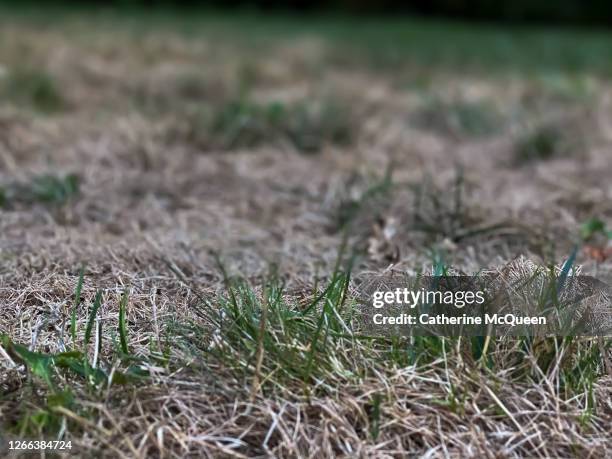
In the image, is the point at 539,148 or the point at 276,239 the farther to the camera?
the point at 539,148

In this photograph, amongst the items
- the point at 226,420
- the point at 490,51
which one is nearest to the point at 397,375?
the point at 226,420

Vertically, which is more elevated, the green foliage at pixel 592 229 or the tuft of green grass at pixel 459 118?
the green foliage at pixel 592 229

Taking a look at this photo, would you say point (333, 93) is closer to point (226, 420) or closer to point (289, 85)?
point (289, 85)

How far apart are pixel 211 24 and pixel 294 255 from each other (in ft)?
17.5

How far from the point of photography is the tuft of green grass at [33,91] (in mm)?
3320

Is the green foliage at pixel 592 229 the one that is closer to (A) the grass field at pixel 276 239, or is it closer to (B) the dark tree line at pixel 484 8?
(A) the grass field at pixel 276 239

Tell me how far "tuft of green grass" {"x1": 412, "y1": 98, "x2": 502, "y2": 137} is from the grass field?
0.5 inches

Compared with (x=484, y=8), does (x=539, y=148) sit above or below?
above

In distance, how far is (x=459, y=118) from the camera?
3.60 m

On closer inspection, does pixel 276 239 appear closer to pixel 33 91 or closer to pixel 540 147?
pixel 540 147

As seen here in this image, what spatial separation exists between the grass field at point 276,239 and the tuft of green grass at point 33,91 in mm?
13
